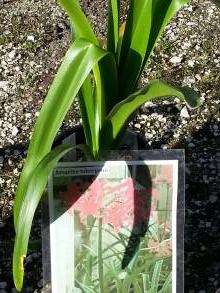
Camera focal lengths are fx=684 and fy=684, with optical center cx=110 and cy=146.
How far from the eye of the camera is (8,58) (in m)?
1.73

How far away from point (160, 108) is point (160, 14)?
60 centimetres

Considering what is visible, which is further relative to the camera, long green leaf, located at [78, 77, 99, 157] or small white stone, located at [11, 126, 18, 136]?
small white stone, located at [11, 126, 18, 136]

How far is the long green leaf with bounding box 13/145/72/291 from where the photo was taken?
3.10ft

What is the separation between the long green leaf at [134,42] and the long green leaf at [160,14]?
10 mm

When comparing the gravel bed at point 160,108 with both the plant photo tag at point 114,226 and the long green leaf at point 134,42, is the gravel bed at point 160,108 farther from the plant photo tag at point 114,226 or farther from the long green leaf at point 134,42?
the long green leaf at point 134,42

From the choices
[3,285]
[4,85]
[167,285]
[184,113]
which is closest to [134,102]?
[167,285]

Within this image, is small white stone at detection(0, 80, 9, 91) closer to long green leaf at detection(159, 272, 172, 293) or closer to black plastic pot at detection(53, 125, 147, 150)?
black plastic pot at detection(53, 125, 147, 150)

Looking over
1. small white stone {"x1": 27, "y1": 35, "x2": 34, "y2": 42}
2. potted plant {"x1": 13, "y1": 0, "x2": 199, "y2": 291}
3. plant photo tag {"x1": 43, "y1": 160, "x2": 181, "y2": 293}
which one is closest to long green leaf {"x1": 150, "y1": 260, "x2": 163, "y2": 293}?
plant photo tag {"x1": 43, "y1": 160, "x2": 181, "y2": 293}

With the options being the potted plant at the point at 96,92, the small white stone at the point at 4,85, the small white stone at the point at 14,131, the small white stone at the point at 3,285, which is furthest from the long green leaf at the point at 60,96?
the small white stone at the point at 4,85

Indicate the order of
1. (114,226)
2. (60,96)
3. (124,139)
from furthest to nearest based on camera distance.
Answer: (124,139) < (114,226) < (60,96)

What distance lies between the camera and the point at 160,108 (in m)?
1.61

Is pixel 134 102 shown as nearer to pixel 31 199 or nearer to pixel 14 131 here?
pixel 31 199

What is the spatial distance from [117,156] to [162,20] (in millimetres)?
215

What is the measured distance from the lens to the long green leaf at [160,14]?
100 cm
